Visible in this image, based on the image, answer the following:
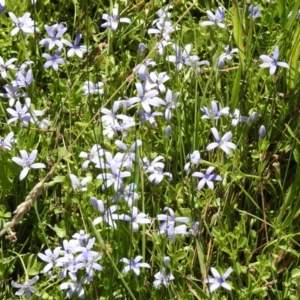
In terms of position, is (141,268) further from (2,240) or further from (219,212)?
(2,240)

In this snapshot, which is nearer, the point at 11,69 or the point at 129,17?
the point at 11,69

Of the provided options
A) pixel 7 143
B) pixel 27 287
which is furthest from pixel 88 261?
pixel 7 143

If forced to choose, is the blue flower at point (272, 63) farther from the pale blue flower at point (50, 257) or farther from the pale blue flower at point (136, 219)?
the pale blue flower at point (50, 257)

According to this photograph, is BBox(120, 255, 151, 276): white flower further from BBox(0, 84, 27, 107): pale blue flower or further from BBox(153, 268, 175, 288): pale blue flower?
BBox(0, 84, 27, 107): pale blue flower

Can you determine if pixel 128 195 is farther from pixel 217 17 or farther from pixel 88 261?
pixel 217 17

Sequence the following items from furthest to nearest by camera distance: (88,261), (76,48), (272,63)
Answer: (76,48) < (272,63) < (88,261)

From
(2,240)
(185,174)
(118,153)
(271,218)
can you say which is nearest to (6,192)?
(2,240)

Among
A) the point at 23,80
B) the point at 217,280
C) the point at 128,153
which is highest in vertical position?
the point at 23,80

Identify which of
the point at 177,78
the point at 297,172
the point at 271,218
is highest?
the point at 177,78

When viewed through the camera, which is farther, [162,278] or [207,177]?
[207,177]

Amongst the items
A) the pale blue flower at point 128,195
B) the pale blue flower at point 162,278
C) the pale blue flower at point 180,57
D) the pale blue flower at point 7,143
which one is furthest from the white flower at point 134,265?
the pale blue flower at point 180,57
